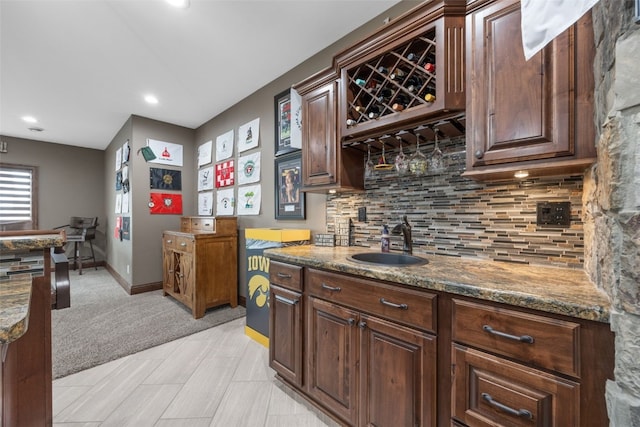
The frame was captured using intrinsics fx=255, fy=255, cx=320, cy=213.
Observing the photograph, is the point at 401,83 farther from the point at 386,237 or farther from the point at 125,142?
the point at 125,142

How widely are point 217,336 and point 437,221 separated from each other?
94.5 inches

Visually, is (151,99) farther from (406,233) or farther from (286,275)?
(406,233)

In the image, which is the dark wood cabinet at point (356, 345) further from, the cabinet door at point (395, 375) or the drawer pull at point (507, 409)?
the drawer pull at point (507, 409)

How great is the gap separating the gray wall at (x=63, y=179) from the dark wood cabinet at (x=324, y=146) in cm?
645

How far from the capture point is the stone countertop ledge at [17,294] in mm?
524

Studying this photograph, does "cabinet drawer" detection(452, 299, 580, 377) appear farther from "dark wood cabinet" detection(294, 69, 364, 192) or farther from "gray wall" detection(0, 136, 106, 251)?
"gray wall" detection(0, 136, 106, 251)

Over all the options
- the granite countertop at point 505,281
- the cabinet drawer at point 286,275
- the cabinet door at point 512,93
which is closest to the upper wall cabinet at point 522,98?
the cabinet door at point 512,93

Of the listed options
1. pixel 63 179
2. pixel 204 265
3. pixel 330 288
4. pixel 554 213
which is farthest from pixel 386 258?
pixel 63 179

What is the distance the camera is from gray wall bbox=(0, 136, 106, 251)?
5285 mm

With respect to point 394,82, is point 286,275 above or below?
below

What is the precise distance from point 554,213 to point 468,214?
1.28 feet

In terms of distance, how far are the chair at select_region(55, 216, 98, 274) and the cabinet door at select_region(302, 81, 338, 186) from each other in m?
5.67

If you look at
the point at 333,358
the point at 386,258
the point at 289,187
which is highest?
the point at 289,187

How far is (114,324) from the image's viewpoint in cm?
286
